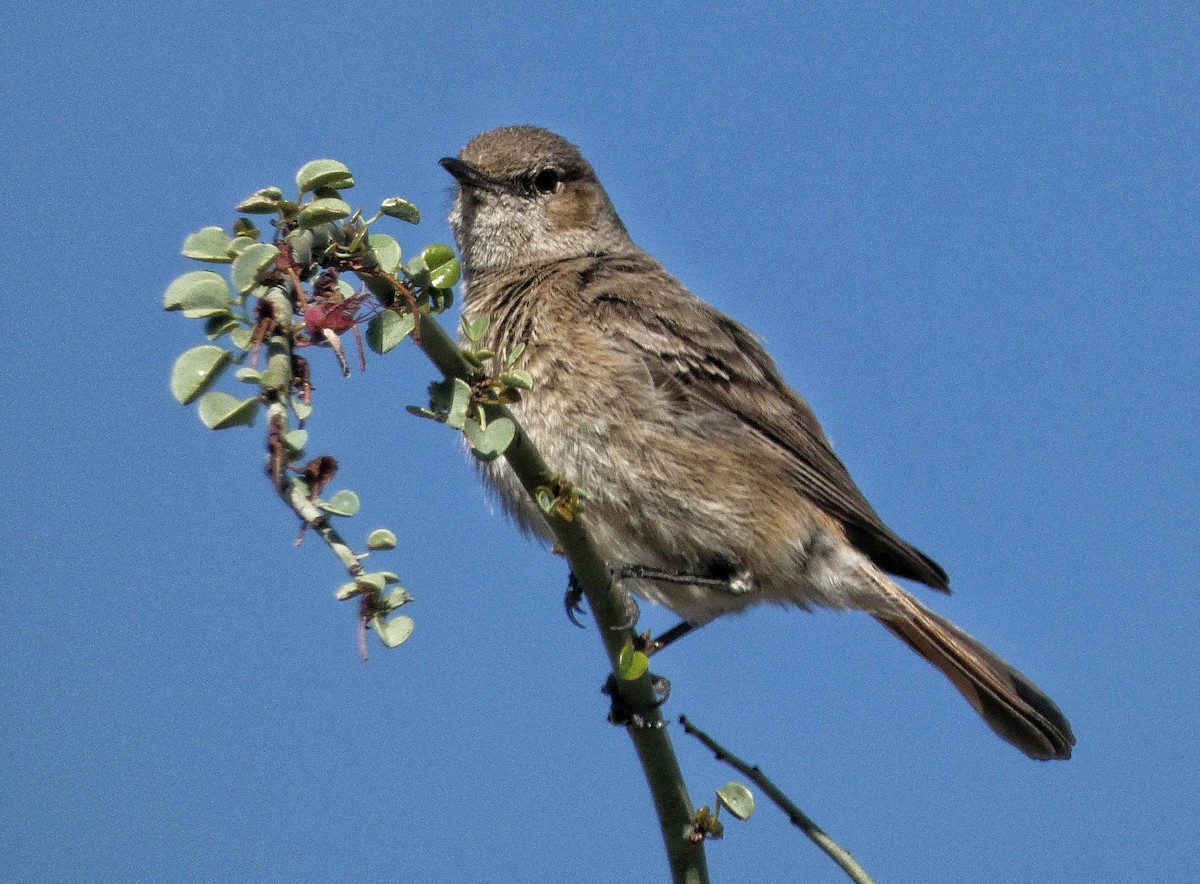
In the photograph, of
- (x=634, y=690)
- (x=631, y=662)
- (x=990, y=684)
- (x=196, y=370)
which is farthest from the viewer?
(x=990, y=684)

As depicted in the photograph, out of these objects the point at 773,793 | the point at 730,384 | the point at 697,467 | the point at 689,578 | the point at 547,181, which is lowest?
the point at 773,793

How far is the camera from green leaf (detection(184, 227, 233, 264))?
1.83 meters

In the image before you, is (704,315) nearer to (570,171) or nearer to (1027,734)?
(570,171)

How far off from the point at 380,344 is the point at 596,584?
102cm

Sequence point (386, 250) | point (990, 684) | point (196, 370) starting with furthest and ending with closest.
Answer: point (990, 684) < point (386, 250) < point (196, 370)

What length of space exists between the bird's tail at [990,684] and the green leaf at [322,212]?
342 centimetres

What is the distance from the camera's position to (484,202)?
5773 millimetres

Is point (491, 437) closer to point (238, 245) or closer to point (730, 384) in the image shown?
point (238, 245)

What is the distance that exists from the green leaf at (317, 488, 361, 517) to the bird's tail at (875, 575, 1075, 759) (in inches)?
132

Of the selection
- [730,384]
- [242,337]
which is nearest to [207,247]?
[242,337]

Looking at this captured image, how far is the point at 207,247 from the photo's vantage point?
6.04ft

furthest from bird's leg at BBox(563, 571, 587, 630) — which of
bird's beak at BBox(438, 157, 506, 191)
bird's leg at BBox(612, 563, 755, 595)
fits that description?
bird's beak at BBox(438, 157, 506, 191)

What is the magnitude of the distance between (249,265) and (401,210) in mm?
325

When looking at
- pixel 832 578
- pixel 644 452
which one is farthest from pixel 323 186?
pixel 832 578
